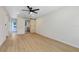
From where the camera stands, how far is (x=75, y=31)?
5488 mm

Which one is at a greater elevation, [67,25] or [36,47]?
[67,25]

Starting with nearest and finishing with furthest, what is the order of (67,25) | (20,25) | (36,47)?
(36,47) → (67,25) → (20,25)

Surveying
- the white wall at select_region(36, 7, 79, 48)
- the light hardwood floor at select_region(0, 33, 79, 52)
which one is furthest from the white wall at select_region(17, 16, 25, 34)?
the light hardwood floor at select_region(0, 33, 79, 52)

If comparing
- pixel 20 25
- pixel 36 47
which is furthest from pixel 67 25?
pixel 20 25

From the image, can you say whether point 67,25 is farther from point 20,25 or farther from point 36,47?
point 20,25

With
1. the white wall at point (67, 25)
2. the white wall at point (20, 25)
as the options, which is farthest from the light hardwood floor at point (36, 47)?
the white wall at point (20, 25)

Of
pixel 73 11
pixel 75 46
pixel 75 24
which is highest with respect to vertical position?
pixel 73 11

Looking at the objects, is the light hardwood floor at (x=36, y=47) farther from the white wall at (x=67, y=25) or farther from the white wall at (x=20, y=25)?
the white wall at (x=20, y=25)

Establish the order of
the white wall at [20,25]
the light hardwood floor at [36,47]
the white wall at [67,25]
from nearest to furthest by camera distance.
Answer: the light hardwood floor at [36,47]
the white wall at [67,25]
the white wall at [20,25]

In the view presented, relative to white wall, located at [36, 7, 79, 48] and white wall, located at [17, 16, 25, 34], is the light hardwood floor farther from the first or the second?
white wall, located at [17, 16, 25, 34]

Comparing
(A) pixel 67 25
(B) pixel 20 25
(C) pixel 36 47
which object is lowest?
(C) pixel 36 47
